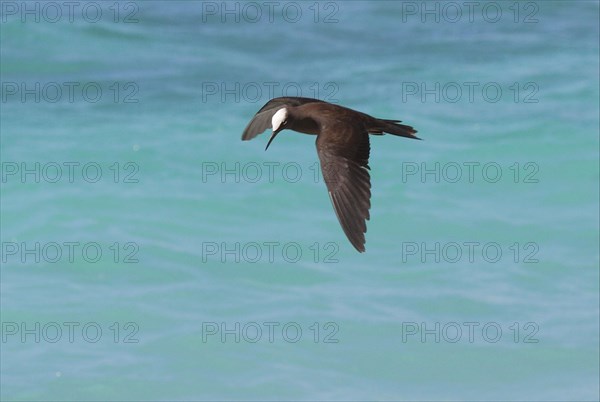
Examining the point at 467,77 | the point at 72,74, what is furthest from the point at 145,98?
the point at 467,77

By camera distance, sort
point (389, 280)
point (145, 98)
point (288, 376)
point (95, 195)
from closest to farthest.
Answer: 1. point (288, 376)
2. point (389, 280)
3. point (95, 195)
4. point (145, 98)

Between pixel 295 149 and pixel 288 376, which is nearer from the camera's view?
pixel 288 376

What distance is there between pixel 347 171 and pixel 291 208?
529cm

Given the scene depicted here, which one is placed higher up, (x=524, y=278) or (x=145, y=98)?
(x=145, y=98)

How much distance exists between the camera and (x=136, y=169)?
37.0ft

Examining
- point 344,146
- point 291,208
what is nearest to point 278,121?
point 344,146

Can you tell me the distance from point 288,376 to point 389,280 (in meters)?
1.38

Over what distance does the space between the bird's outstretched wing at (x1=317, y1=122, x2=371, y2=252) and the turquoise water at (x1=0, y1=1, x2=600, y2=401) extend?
327 cm

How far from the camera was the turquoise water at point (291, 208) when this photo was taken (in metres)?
9.06

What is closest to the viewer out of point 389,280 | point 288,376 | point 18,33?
point 288,376

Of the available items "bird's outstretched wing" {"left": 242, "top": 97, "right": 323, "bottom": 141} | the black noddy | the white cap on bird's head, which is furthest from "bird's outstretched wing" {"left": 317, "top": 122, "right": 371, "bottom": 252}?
"bird's outstretched wing" {"left": 242, "top": 97, "right": 323, "bottom": 141}

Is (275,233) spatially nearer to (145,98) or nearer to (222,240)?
(222,240)

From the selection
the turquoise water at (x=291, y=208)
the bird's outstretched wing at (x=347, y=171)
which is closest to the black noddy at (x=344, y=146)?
the bird's outstretched wing at (x=347, y=171)

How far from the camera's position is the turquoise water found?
9.06m
